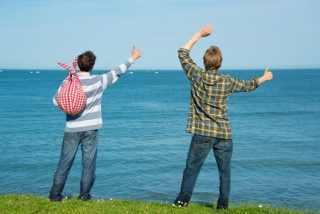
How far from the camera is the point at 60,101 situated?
8.13 meters

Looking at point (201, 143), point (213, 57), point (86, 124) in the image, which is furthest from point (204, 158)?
point (86, 124)

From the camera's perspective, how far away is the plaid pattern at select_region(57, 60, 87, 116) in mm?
8102

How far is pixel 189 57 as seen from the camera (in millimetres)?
8188

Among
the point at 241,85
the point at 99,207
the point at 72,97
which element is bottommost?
the point at 99,207

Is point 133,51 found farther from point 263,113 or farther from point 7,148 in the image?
point 263,113

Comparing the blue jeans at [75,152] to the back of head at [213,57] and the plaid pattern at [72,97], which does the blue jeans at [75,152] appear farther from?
the back of head at [213,57]

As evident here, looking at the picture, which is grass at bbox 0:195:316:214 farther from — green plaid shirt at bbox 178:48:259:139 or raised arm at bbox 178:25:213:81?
raised arm at bbox 178:25:213:81

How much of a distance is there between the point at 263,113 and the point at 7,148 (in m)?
37.4

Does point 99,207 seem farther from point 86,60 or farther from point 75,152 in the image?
point 86,60

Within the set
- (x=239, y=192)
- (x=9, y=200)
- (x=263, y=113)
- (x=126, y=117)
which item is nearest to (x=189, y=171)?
(x=9, y=200)

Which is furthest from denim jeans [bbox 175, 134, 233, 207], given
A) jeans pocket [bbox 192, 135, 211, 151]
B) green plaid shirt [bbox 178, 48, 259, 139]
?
green plaid shirt [bbox 178, 48, 259, 139]

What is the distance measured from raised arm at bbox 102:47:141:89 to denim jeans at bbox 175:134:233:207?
174cm

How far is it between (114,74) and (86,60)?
551 millimetres

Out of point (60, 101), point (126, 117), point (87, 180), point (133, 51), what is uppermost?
point (133, 51)
